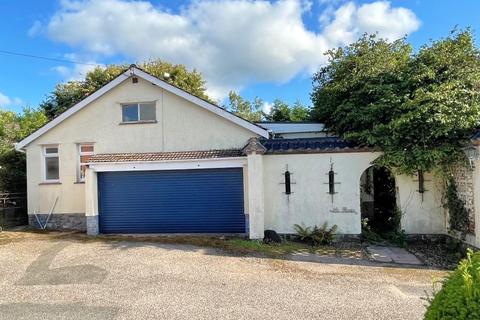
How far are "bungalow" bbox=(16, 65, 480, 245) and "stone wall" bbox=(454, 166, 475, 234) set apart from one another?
1.10 m

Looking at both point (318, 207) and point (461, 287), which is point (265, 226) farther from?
point (461, 287)

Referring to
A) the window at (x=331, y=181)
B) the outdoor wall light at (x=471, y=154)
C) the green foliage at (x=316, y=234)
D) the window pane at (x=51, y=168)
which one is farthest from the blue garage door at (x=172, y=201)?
the outdoor wall light at (x=471, y=154)

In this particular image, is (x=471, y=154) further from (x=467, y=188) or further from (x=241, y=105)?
(x=241, y=105)

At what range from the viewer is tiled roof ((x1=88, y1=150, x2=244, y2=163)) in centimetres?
1409

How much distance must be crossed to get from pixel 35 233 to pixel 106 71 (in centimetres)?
2067

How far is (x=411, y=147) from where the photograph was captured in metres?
12.1

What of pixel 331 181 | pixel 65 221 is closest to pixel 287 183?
pixel 331 181

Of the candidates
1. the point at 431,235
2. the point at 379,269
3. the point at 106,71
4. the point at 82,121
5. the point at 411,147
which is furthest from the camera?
the point at 106,71

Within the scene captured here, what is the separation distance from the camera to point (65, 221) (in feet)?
53.2

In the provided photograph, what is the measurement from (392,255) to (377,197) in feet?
16.4

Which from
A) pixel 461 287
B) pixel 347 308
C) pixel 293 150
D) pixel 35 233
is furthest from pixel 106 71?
pixel 461 287

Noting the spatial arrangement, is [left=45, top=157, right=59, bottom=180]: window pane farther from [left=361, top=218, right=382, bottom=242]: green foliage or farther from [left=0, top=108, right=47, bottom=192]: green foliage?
[left=361, top=218, right=382, bottom=242]: green foliage

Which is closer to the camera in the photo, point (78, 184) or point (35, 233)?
point (35, 233)

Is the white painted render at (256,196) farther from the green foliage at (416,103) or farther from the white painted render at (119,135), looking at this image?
the green foliage at (416,103)
